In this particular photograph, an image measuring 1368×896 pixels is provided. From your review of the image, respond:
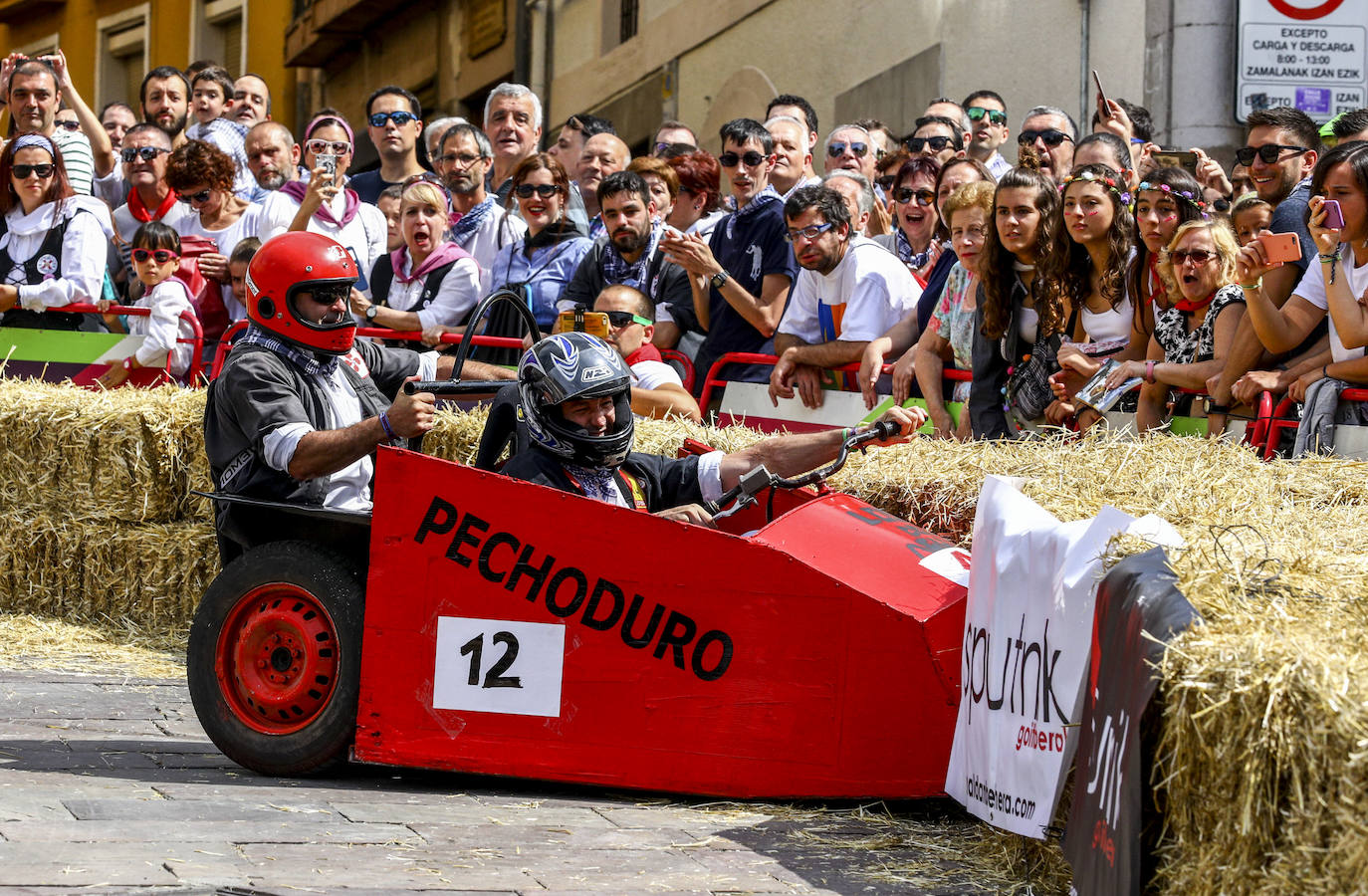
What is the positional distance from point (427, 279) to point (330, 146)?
6.10 ft

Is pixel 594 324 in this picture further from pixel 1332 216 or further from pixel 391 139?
pixel 391 139

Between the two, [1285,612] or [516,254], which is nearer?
[1285,612]

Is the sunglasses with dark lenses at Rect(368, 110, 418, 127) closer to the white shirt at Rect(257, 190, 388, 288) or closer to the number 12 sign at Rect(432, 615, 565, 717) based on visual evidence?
the white shirt at Rect(257, 190, 388, 288)

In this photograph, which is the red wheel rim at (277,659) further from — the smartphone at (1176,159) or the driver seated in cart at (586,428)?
the smartphone at (1176,159)

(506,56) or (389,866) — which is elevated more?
(506,56)

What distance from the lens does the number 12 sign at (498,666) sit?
5332 millimetres

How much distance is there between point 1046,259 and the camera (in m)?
7.89

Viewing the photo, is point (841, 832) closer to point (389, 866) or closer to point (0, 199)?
point (389, 866)

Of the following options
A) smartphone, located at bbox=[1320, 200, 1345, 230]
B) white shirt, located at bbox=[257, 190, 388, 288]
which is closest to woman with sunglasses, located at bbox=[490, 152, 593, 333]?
white shirt, located at bbox=[257, 190, 388, 288]

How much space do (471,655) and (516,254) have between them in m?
5.30

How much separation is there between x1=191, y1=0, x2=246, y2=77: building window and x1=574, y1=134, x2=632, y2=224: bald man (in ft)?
78.0

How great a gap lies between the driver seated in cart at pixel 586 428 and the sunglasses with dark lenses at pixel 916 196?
405cm

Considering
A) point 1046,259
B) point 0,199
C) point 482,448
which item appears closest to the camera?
point 482,448

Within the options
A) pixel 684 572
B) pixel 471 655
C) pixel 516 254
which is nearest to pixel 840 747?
pixel 684 572
